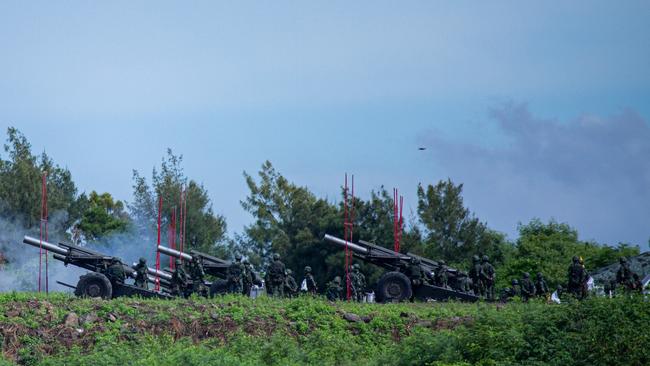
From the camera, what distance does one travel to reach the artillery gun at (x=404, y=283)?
132 ft

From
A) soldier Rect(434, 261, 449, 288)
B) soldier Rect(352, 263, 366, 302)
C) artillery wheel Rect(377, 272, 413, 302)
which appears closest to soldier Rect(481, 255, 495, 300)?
soldier Rect(434, 261, 449, 288)

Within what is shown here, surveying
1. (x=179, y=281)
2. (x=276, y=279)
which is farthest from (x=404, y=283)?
(x=179, y=281)

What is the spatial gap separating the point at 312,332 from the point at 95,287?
31.5ft

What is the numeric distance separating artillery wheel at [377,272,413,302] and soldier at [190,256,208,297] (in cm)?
583

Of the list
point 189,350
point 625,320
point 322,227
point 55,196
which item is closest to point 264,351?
point 189,350

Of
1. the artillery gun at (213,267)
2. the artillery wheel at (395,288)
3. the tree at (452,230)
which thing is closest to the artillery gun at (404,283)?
the artillery wheel at (395,288)

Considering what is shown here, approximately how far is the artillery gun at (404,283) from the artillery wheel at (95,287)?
793 centimetres

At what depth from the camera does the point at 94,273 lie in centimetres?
4097

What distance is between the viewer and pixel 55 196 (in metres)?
65.6

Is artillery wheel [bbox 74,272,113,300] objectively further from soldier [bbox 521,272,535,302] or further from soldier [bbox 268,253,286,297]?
soldier [bbox 521,272,535,302]

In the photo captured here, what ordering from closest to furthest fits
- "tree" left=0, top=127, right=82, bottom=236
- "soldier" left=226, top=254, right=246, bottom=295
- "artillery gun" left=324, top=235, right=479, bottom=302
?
"artillery gun" left=324, top=235, right=479, bottom=302 → "soldier" left=226, top=254, right=246, bottom=295 → "tree" left=0, top=127, right=82, bottom=236

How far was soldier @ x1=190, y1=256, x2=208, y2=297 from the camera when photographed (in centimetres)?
4153

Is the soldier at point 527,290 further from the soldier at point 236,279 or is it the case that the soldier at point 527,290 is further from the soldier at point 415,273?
the soldier at point 236,279

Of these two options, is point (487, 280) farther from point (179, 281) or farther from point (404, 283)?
point (179, 281)
